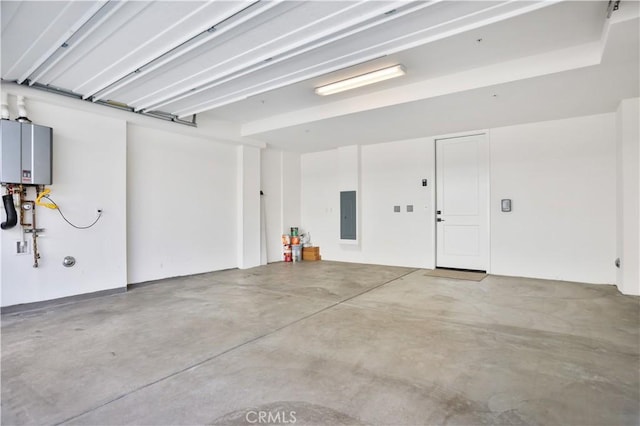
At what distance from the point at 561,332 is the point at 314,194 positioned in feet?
20.2

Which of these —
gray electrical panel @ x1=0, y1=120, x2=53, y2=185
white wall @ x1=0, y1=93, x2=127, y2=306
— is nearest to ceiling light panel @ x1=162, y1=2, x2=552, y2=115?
white wall @ x1=0, y1=93, x2=127, y2=306

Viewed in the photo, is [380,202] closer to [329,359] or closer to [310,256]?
[310,256]

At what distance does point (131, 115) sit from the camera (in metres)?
5.18

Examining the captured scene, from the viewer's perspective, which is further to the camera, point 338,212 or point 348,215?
point 338,212

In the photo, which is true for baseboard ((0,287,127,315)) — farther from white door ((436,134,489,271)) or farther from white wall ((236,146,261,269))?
white door ((436,134,489,271))

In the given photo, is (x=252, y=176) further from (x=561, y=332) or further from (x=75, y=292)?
(x=561, y=332)

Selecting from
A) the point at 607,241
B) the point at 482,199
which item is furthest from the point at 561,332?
the point at 482,199

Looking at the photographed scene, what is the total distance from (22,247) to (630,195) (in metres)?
8.06

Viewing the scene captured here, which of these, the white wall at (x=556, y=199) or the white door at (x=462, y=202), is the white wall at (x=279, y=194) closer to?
the white door at (x=462, y=202)

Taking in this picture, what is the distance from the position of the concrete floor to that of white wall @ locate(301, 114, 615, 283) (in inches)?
42.1

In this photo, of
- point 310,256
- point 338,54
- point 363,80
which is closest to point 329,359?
point 338,54

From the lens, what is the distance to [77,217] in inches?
182

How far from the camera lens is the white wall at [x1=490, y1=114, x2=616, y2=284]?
207 inches
